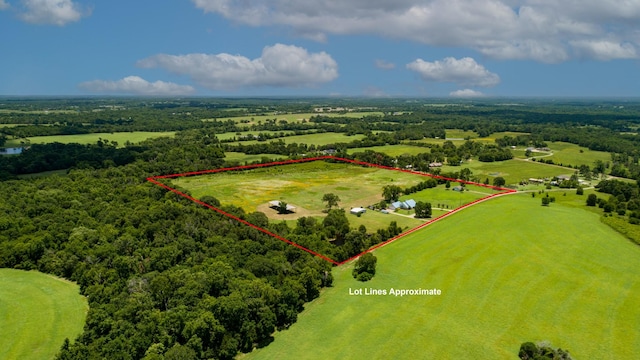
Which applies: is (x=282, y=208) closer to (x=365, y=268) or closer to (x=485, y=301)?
(x=365, y=268)

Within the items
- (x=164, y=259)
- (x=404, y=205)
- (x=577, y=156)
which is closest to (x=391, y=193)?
(x=404, y=205)

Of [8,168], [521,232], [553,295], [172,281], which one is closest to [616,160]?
[521,232]

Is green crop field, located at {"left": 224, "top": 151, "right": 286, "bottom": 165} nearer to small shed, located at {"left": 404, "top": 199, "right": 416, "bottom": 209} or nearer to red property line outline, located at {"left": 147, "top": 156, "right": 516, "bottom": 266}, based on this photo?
red property line outline, located at {"left": 147, "top": 156, "right": 516, "bottom": 266}

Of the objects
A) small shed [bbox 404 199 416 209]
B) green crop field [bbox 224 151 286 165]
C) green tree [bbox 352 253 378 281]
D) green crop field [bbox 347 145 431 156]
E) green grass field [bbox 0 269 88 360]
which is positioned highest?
green crop field [bbox 347 145 431 156]

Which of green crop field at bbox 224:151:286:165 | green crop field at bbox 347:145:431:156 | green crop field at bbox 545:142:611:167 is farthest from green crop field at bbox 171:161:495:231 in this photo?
green crop field at bbox 545:142:611:167

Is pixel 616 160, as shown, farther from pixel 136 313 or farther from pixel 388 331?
pixel 136 313

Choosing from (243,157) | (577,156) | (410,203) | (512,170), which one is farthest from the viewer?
(577,156)
